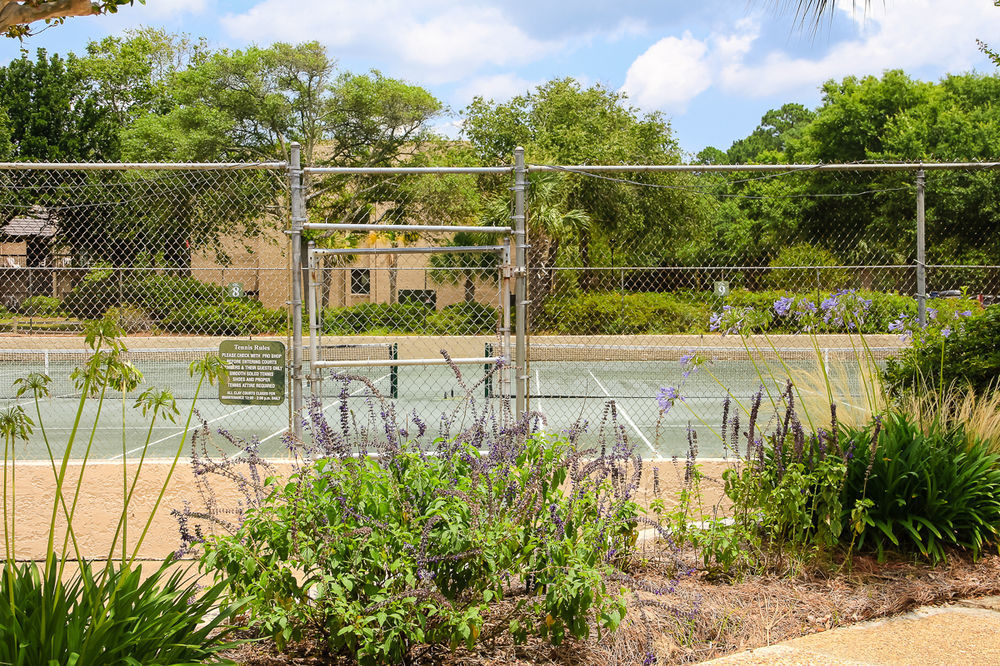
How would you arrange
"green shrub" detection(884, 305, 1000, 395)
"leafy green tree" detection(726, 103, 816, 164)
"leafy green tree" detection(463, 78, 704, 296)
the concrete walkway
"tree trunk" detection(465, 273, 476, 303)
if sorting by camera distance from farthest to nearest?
"leafy green tree" detection(726, 103, 816, 164) → "leafy green tree" detection(463, 78, 704, 296) → "tree trunk" detection(465, 273, 476, 303) → "green shrub" detection(884, 305, 1000, 395) → the concrete walkway

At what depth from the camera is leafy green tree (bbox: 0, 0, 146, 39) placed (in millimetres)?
3818

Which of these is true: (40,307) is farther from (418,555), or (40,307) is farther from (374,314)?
(418,555)

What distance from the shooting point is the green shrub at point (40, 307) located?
7625mm

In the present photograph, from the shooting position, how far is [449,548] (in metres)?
3.69

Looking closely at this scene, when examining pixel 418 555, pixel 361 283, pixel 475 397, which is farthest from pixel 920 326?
Answer: pixel 361 283

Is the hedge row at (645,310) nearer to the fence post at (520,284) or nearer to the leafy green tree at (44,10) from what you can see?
the fence post at (520,284)

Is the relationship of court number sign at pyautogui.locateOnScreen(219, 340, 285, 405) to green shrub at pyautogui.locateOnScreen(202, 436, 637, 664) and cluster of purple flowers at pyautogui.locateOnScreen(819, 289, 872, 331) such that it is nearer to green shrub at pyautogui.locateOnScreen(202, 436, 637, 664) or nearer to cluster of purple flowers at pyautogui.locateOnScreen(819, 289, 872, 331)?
green shrub at pyautogui.locateOnScreen(202, 436, 637, 664)

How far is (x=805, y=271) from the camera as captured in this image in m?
7.53

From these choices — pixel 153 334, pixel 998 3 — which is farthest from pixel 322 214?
pixel 998 3

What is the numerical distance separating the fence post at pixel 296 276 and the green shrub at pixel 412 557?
2.27 metres

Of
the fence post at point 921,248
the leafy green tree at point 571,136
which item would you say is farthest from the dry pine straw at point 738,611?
the leafy green tree at point 571,136

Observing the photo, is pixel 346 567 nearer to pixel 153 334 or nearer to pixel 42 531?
pixel 42 531

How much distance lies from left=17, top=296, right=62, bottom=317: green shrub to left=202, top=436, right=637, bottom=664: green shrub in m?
4.71

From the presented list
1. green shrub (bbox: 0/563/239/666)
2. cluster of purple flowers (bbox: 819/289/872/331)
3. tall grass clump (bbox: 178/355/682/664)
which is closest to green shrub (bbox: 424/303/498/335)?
cluster of purple flowers (bbox: 819/289/872/331)
